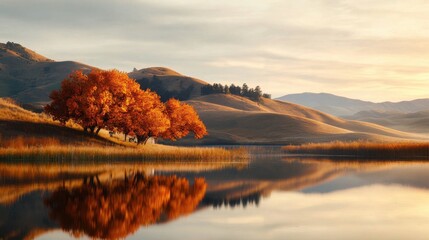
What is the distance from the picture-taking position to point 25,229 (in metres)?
22.0

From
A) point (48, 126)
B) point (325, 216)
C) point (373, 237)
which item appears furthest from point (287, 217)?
point (48, 126)

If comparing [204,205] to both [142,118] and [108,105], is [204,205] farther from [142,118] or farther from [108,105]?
[142,118]

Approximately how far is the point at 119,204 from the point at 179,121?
56509mm

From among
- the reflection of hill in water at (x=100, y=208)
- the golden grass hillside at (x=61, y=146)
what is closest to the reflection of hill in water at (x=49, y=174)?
the reflection of hill in water at (x=100, y=208)

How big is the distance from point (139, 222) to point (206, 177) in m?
21.8

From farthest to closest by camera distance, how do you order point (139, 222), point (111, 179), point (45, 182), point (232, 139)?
point (232, 139) → point (111, 179) → point (45, 182) → point (139, 222)

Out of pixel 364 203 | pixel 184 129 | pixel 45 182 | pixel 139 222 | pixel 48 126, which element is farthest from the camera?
pixel 184 129

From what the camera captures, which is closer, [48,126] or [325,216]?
[325,216]

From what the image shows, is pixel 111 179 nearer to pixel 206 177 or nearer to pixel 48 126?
pixel 206 177

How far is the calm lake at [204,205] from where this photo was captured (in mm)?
22266

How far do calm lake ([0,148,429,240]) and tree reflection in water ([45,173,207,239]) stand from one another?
1.7 inches

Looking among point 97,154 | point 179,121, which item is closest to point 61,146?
point 97,154

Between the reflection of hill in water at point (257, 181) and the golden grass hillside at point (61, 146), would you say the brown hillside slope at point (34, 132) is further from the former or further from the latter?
the reflection of hill in water at point (257, 181)

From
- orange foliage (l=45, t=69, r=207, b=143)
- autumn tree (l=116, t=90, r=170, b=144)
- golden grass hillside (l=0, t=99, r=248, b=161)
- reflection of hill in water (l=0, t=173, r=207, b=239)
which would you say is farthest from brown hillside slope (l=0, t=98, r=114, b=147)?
reflection of hill in water (l=0, t=173, r=207, b=239)
